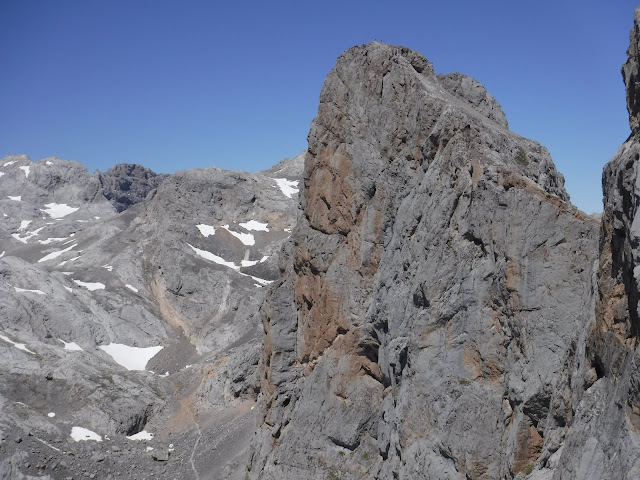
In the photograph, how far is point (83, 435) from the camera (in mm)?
62062

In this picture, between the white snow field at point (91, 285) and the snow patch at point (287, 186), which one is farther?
the snow patch at point (287, 186)

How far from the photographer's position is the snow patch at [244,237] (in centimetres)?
11652

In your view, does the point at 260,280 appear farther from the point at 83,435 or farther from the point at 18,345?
the point at 83,435

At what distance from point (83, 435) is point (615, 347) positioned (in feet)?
192

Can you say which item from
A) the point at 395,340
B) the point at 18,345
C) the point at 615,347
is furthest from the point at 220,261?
the point at 615,347

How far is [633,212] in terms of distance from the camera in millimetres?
15977

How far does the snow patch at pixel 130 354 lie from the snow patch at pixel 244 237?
105 feet

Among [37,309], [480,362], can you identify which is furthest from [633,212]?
[37,309]

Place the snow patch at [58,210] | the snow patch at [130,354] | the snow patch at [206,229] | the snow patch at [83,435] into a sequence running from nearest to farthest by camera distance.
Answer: the snow patch at [83,435], the snow patch at [130,354], the snow patch at [206,229], the snow patch at [58,210]

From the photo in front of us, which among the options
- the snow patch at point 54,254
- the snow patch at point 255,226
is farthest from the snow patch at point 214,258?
the snow patch at point 54,254

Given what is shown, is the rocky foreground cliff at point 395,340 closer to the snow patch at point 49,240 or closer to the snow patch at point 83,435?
the snow patch at point 83,435

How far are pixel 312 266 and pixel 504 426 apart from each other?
2178 cm

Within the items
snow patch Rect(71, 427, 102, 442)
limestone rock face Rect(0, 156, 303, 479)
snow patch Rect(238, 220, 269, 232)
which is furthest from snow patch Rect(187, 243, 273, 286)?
snow patch Rect(71, 427, 102, 442)

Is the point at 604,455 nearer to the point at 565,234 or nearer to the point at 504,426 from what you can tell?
the point at 504,426
